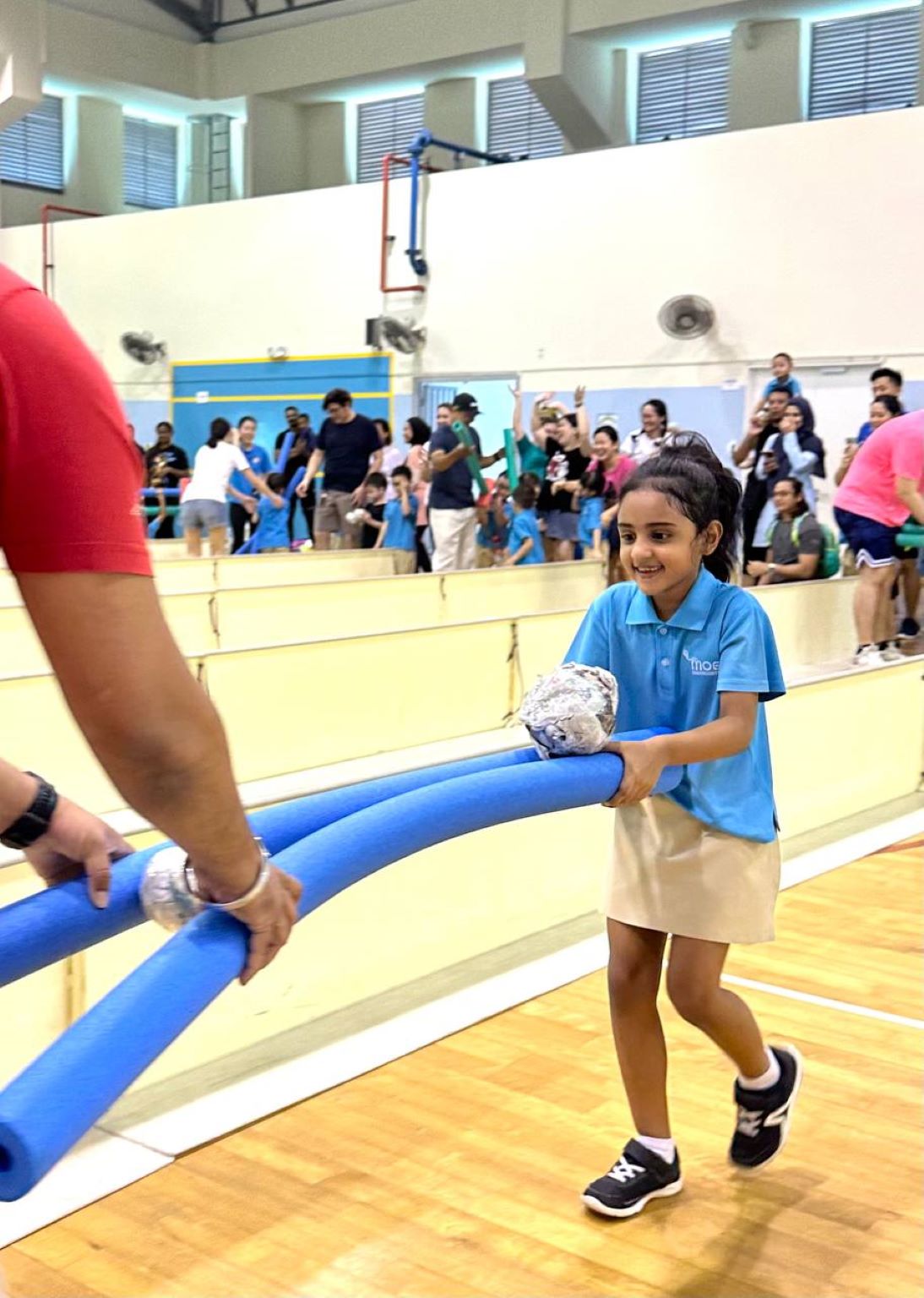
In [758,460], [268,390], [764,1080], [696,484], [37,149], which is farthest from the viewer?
[37,149]

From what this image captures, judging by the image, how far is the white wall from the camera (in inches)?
485

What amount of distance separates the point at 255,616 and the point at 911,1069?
475cm

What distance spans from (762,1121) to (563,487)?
8.70 metres

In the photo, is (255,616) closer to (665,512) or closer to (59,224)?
(665,512)

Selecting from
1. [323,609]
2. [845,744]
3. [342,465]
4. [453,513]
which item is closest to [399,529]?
[342,465]

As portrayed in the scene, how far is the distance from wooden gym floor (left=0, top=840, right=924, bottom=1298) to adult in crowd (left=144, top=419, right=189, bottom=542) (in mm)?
12412

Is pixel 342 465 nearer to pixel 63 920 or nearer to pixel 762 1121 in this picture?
pixel 762 1121

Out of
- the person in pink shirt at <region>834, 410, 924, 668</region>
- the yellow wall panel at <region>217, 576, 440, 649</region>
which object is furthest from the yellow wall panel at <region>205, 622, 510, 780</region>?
the person in pink shirt at <region>834, 410, 924, 668</region>

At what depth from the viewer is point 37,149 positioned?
2002 cm

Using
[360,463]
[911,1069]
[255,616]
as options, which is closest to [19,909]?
[911,1069]

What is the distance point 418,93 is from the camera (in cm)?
1836

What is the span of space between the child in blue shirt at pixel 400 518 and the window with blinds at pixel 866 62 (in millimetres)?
6929

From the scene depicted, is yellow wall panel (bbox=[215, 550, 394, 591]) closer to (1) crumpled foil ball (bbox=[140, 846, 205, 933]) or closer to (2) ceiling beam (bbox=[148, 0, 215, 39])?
(1) crumpled foil ball (bbox=[140, 846, 205, 933])

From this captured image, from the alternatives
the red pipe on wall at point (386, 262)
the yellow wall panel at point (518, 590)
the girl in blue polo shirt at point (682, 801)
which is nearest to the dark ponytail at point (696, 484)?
the girl in blue polo shirt at point (682, 801)
